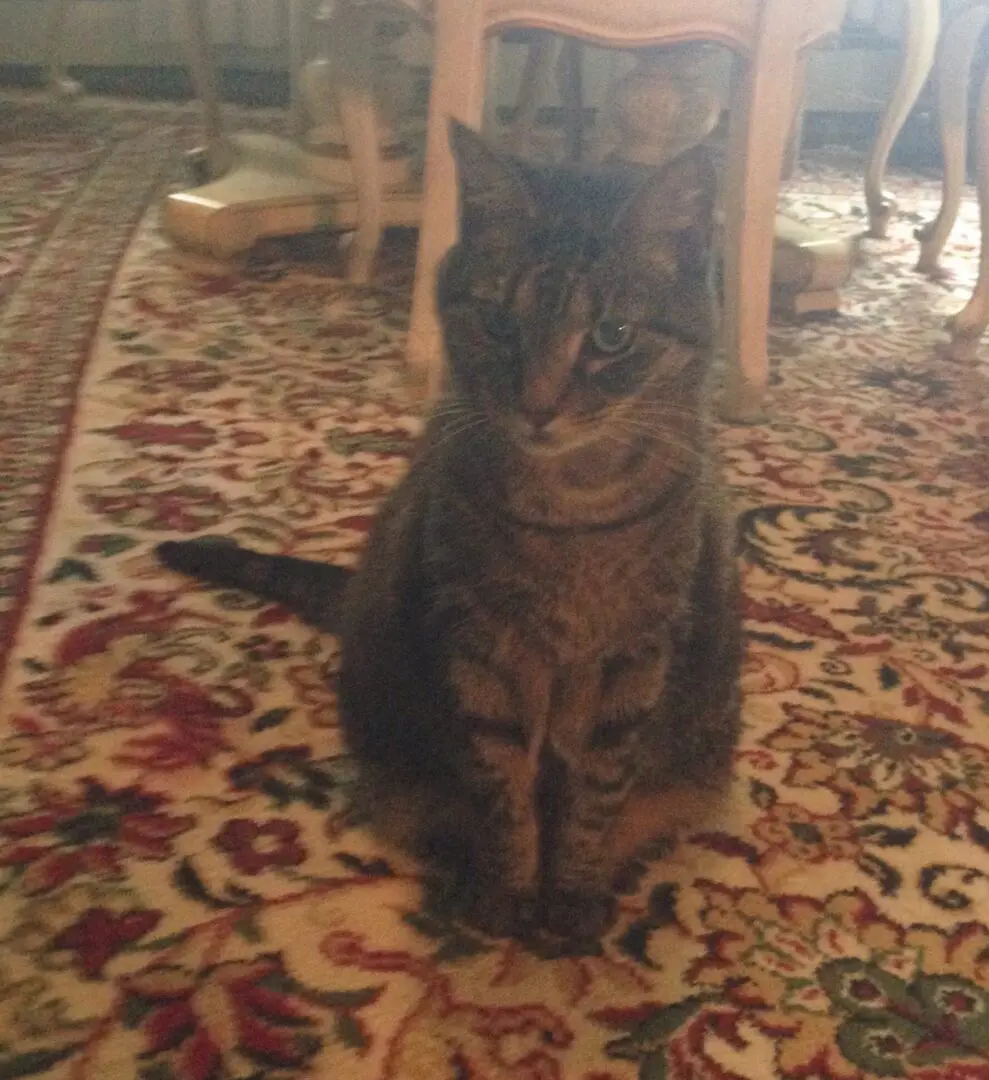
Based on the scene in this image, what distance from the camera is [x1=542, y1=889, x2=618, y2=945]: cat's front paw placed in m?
0.80

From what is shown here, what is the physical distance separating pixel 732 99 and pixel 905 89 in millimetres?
1167

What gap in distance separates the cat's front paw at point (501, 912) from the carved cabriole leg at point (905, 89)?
228 cm

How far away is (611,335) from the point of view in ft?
2.39

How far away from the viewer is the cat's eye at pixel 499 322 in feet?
2.43

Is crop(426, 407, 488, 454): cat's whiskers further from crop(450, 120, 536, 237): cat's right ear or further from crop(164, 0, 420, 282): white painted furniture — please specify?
crop(164, 0, 420, 282): white painted furniture

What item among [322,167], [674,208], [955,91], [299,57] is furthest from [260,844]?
[299,57]

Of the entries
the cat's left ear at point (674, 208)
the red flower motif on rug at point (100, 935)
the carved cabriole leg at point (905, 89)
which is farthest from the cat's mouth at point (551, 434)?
the carved cabriole leg at point (905, 89)

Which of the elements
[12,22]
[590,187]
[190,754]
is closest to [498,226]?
[590,187]

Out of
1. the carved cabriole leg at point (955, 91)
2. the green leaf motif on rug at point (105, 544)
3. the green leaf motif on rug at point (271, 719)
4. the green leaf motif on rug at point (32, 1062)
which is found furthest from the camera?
the carved cabriole leg at point (955, 91)

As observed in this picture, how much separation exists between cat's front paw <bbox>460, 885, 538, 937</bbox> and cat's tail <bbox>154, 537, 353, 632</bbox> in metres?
0.36

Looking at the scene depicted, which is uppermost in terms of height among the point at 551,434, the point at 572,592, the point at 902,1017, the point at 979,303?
the point at 551,434

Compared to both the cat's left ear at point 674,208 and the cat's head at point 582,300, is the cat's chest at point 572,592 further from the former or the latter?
the cat's left ear at point 674,208

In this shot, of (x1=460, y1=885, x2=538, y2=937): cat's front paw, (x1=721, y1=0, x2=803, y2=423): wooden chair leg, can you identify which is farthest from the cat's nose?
(x1=721, y1=0, x2=803, y2=423): wooden chair leg

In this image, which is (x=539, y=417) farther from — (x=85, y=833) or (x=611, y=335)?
(x=85, y=833)
